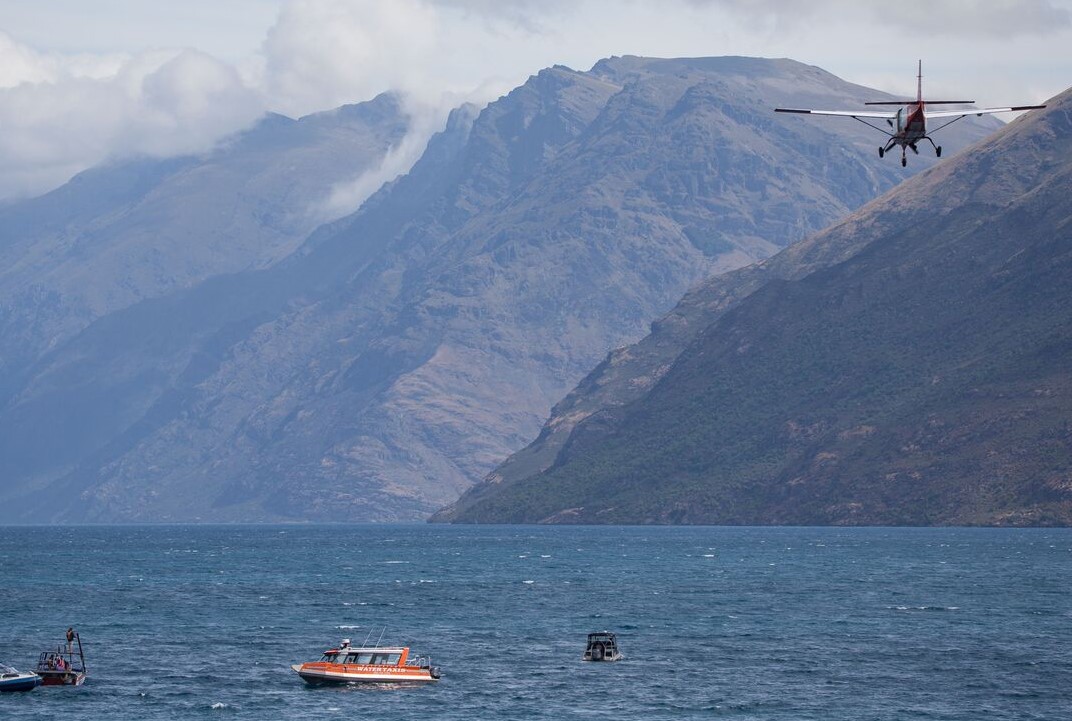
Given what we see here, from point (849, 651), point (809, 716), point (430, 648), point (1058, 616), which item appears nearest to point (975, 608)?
point (1058, 616)

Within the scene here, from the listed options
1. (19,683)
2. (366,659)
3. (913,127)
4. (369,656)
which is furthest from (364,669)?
(913,127)

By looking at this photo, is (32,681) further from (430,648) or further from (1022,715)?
(1022,715)

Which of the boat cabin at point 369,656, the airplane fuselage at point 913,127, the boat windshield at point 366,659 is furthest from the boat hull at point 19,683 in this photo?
the airplane fuselage at point 913,127

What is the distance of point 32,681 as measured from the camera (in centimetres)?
13900

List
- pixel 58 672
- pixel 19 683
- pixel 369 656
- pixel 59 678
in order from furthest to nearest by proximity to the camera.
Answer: pixel 369 656 → pixel 58 672 → pixel 59 678 → pixel 19 683

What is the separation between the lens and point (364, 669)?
465 ft

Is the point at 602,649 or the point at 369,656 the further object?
the point at 602,649

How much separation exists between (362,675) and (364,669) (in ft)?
1.54

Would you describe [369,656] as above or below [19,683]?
above

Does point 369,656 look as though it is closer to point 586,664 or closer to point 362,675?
point 362,675

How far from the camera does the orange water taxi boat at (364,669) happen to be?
140625 millimetres

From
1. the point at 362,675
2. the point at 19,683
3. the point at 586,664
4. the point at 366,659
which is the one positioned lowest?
the point at 19,683

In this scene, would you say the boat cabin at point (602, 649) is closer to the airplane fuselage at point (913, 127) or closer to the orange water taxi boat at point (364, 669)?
the orange water taxi boat at point (364, 669)

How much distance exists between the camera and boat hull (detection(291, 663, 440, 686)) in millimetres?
140500
